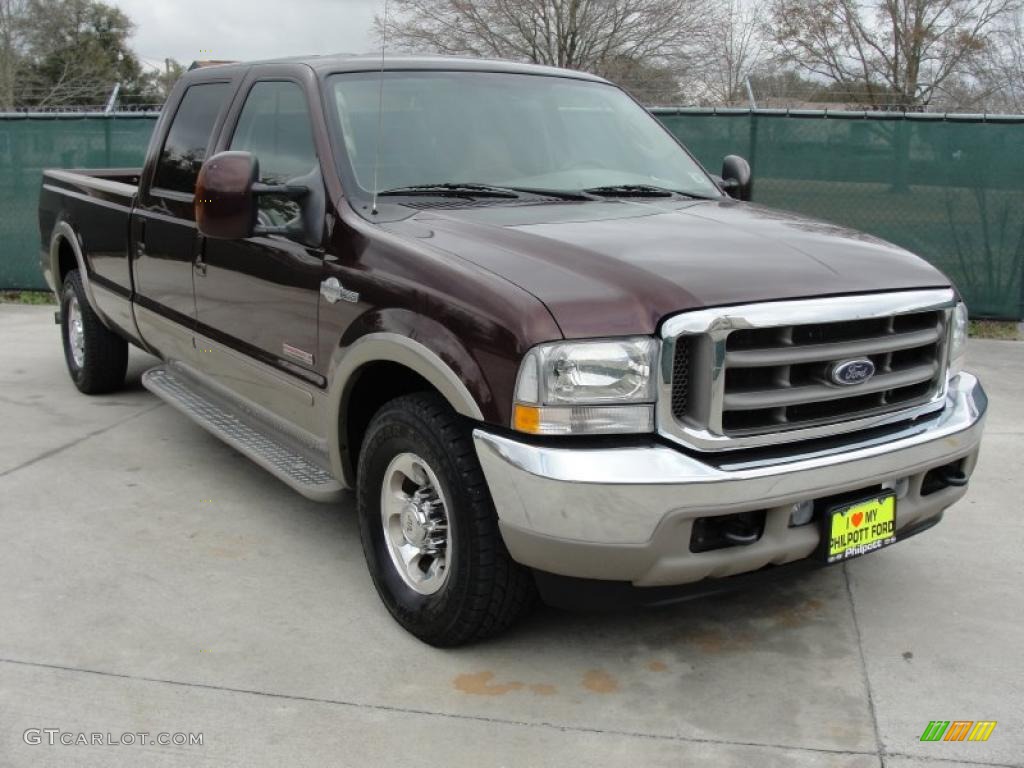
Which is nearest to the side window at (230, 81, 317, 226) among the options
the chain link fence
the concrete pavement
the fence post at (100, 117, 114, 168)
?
the concrete pavement

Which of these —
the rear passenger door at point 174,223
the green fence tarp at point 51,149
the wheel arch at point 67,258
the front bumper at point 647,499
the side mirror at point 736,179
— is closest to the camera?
the front bumper at point 647,499

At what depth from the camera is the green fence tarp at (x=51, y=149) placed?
10.7 meters

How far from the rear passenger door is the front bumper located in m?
2.51

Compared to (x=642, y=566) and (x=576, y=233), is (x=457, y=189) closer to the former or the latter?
(x=576, y=233)

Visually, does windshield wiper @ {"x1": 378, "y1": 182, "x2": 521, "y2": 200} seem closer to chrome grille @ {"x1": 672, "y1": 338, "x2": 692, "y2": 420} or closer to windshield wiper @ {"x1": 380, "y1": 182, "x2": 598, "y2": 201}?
windshield wiper @ {"x1": 380, "y1": 182, "x2": 598, "y2": 201}

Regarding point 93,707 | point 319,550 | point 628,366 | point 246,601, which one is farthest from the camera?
point 319,550

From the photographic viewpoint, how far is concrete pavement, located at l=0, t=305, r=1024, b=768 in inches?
122

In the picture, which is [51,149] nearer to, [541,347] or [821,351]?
[541,347]

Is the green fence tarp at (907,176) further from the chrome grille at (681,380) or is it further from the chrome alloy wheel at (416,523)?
the chrome grille at (681,380)

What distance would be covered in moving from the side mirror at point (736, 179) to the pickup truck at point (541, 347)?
1.22 feet

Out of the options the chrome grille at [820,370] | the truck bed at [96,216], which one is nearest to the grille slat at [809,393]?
the chrome grille at [820,370]

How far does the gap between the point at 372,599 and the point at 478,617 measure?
0.75 metres

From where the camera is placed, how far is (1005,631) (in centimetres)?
379

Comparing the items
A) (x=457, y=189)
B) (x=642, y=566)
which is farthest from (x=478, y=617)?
(x=457, y=189)
